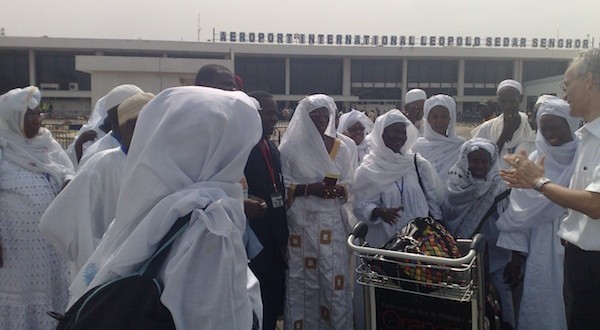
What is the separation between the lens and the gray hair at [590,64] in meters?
2.72

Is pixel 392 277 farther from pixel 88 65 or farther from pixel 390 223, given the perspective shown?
pixel 88 65

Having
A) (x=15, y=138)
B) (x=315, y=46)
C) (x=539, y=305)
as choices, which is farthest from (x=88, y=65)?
(x=315, y=46)

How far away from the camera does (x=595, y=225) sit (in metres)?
2.70

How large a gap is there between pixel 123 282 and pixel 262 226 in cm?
250

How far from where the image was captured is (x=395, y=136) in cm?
425

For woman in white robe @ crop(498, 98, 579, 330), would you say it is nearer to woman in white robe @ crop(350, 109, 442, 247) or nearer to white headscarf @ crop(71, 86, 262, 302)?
woman in white robe @ crop(350, 109, 442, 247)

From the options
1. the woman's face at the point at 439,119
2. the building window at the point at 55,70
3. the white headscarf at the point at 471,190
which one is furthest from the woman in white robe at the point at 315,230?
the building window at the point at 55,70

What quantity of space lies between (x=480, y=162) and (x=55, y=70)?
2066 inches

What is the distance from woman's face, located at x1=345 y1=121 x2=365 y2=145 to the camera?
707 centimetres

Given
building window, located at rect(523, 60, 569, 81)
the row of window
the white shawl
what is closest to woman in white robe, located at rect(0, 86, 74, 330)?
the white shawl

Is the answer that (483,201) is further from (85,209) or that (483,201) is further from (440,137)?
(85,209)

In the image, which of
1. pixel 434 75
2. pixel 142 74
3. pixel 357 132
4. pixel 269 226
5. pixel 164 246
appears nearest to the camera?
pixel 164 246

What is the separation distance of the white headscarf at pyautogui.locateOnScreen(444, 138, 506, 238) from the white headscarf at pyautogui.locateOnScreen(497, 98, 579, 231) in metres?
0.26

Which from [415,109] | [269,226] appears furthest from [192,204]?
[415,109]
